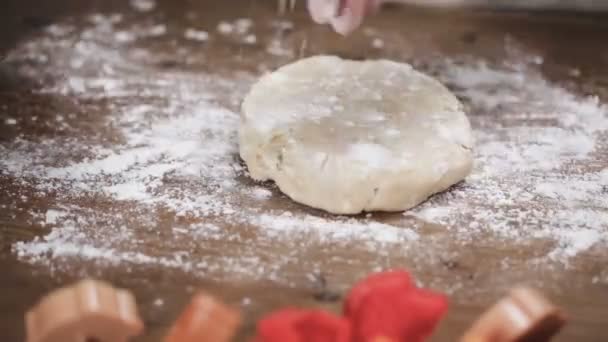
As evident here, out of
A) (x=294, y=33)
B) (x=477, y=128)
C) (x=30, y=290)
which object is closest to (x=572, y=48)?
(x=477, y=128)

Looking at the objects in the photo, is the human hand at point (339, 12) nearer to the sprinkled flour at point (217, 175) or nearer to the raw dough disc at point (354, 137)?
the raw dough disc at point (354, 137)

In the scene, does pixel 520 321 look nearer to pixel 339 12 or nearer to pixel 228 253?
pixel 228 253

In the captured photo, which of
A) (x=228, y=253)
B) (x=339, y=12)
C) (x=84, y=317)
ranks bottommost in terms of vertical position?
(x=228, y=253)

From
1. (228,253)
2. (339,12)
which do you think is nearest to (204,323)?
(228,253)

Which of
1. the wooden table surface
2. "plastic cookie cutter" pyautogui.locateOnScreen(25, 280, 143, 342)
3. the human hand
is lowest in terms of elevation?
the wooden table surface

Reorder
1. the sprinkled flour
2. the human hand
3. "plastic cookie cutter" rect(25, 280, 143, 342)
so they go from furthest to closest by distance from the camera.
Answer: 1. the human hand
2. the sprinkled flour
3. "plastic cookie cutter" rect(25, 280, 143, 342)

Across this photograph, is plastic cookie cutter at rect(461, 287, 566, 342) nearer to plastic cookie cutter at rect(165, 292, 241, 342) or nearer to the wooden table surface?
the wooden table surface

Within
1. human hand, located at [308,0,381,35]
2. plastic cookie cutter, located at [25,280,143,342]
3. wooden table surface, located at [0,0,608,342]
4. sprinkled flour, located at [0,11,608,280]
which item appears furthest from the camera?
human hand, located at [308,0,381,35]

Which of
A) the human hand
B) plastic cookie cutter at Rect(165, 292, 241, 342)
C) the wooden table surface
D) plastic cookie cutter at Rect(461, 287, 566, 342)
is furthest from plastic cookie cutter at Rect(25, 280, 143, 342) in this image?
the human hand

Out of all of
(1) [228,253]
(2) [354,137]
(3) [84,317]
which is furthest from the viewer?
(2) [354,137]
